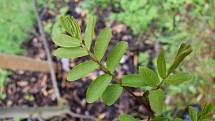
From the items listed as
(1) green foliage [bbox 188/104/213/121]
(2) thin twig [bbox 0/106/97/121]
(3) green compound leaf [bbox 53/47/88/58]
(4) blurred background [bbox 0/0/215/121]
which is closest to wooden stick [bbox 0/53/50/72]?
(4) blurred background [bbox 0/0/215/121]

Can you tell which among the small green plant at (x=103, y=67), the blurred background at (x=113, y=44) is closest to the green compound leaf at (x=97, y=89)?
the small green plant at (x=103, y=67)

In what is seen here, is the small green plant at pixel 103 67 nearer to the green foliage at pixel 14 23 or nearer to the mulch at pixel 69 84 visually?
the mulch at pixel 69 84

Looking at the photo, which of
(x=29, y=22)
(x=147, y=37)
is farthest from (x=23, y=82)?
(x=147, y=37)

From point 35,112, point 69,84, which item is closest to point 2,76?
point 69,84

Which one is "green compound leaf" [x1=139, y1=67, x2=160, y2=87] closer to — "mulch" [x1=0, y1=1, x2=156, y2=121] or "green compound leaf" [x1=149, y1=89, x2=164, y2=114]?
"green compound leaf" [x1=149, y1=89, x2=164, y2=114]

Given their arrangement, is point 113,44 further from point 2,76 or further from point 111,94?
point 111,94

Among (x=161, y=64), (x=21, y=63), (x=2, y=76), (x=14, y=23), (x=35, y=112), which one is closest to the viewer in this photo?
(x=161, y=64)
